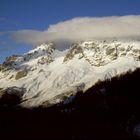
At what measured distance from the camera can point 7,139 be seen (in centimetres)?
18150

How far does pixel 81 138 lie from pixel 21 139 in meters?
25.0

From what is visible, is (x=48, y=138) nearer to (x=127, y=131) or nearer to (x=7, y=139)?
(x=7, y=139)

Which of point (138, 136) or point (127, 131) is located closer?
point (138, 136)

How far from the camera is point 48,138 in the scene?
194 m

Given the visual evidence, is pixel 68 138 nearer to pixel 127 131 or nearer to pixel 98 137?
pixel 98 137

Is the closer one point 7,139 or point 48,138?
point 7,139

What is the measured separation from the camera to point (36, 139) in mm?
188375

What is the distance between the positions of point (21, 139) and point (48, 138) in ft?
40.5

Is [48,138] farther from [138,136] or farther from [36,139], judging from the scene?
[138,136]

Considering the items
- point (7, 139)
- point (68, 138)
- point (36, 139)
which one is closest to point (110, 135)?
point (68, 138)

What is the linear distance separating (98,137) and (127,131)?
50.8 feet

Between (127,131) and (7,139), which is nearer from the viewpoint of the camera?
(7,139)

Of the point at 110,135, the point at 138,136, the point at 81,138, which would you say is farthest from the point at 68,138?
the point at 138,136

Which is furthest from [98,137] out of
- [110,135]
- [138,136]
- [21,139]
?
[21,139]
